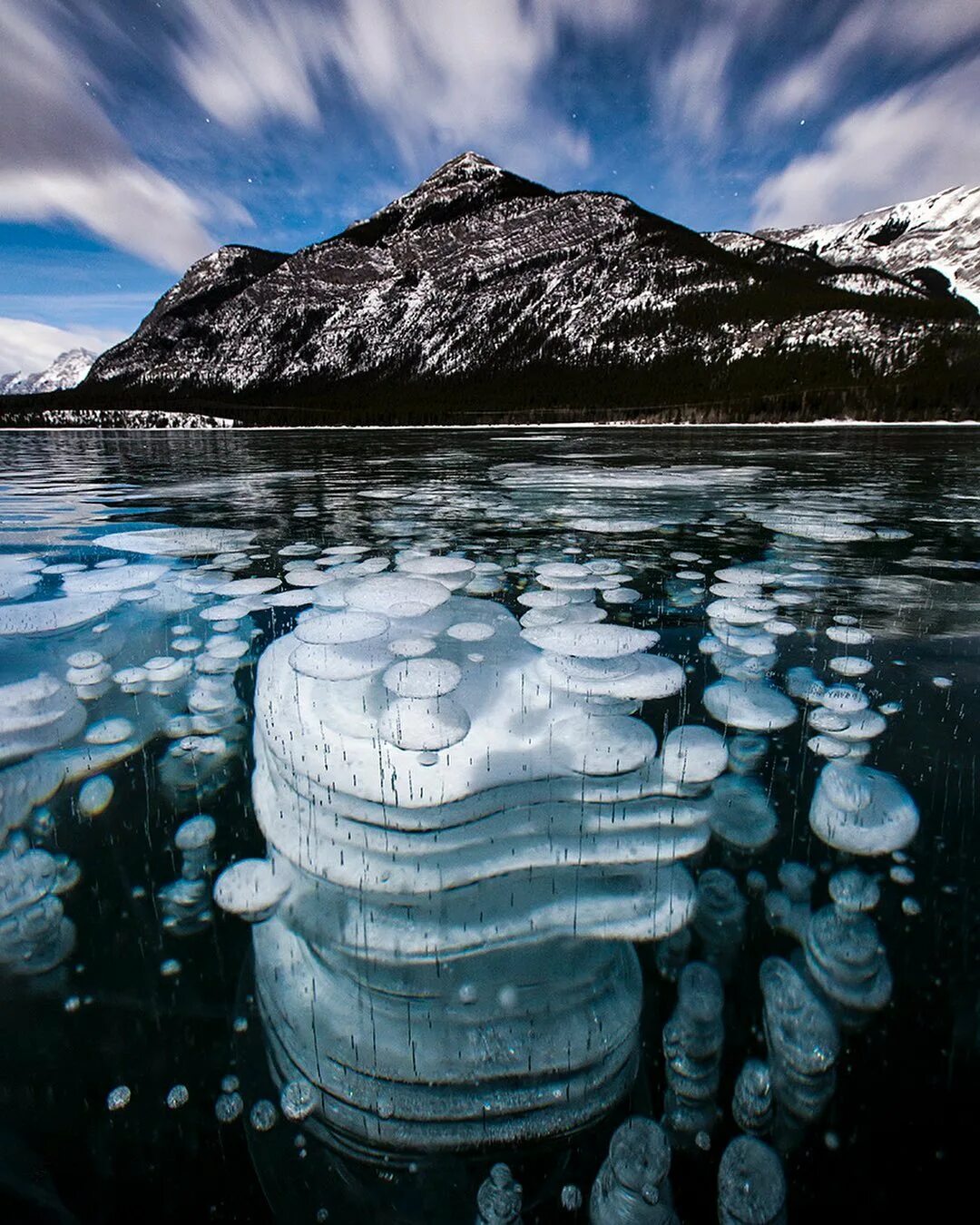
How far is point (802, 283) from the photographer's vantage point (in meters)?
117

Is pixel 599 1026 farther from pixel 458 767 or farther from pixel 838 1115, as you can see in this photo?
pixel 458 767

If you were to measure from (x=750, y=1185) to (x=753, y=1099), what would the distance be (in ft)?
0.60

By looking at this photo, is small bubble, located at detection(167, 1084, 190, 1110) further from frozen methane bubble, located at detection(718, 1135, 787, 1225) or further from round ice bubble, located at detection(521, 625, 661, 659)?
round ice bubble, located at detection(521, 625, 661, 659)

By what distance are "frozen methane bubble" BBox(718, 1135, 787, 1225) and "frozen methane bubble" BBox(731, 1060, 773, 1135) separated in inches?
1.4

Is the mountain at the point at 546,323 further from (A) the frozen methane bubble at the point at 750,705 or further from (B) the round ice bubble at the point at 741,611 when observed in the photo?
(A) the frozen methane bubble at the point at 750,705

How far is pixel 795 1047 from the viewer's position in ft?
4.96

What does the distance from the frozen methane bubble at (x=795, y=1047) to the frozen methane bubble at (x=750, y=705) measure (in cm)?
137

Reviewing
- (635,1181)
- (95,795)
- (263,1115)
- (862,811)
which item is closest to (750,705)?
(862,811)

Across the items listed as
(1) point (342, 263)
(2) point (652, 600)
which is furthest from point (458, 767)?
(1) point (342, 263)

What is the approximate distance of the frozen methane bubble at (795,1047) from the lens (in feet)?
4.57

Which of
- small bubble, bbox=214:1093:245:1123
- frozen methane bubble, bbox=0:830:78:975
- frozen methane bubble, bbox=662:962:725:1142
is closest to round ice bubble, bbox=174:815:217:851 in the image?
frozen methane bubble, bbox=0:830:78:975

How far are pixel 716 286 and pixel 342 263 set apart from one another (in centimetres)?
12187

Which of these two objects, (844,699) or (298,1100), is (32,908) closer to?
(298,1100)

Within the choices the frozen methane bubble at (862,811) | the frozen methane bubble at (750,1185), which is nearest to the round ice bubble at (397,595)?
the frozen methane bubble at (862,811)
